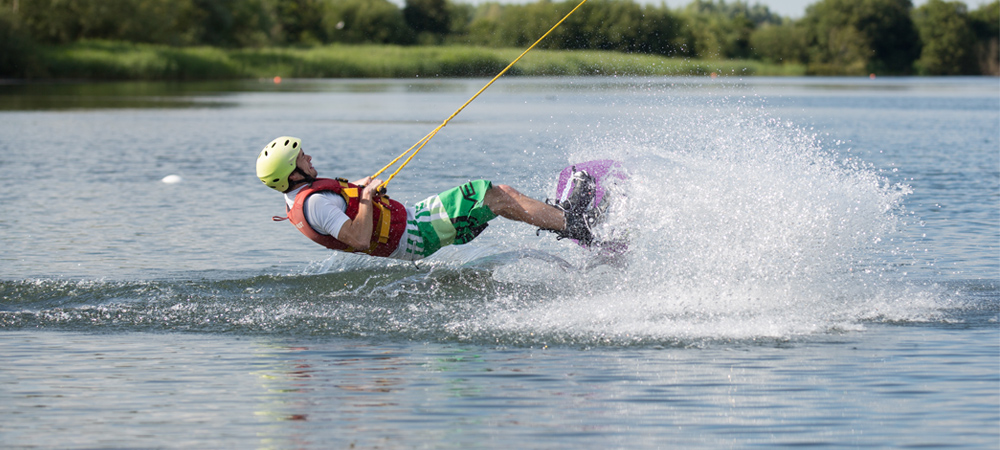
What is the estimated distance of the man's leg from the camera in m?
7.84

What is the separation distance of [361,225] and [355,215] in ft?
0.66

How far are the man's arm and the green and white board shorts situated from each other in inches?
18.2

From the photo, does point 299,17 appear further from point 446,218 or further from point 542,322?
point 542,322

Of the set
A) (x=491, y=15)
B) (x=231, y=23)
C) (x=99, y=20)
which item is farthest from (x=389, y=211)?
(x=231, y=23)

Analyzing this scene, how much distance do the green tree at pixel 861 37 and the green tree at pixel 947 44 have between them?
1.02m

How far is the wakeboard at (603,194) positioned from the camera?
826 centimetres

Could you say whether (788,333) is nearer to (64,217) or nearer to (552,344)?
(552,344)

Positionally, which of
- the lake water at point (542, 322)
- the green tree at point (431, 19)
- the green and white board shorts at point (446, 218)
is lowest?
the lake water at point (542, 322)

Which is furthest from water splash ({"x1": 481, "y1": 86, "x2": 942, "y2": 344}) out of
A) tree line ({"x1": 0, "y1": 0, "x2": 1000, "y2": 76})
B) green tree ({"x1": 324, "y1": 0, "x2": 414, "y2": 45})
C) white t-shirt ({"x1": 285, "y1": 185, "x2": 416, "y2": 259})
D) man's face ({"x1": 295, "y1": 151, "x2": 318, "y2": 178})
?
green tree ({"x1": 324, "y1": 0, "x2": 414, "y2": 45})

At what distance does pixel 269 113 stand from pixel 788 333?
30136 millimetres

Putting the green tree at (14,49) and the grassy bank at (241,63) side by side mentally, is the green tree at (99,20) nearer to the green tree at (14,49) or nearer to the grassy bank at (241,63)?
the grassy bank at (241,63)

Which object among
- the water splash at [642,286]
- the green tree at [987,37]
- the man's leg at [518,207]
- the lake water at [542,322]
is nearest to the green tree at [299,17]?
the green tree at [987,37]

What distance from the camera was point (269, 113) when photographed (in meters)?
35.5

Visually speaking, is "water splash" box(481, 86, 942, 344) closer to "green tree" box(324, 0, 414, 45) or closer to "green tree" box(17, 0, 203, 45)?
"green tree" box(17, 0, 203, 45)
